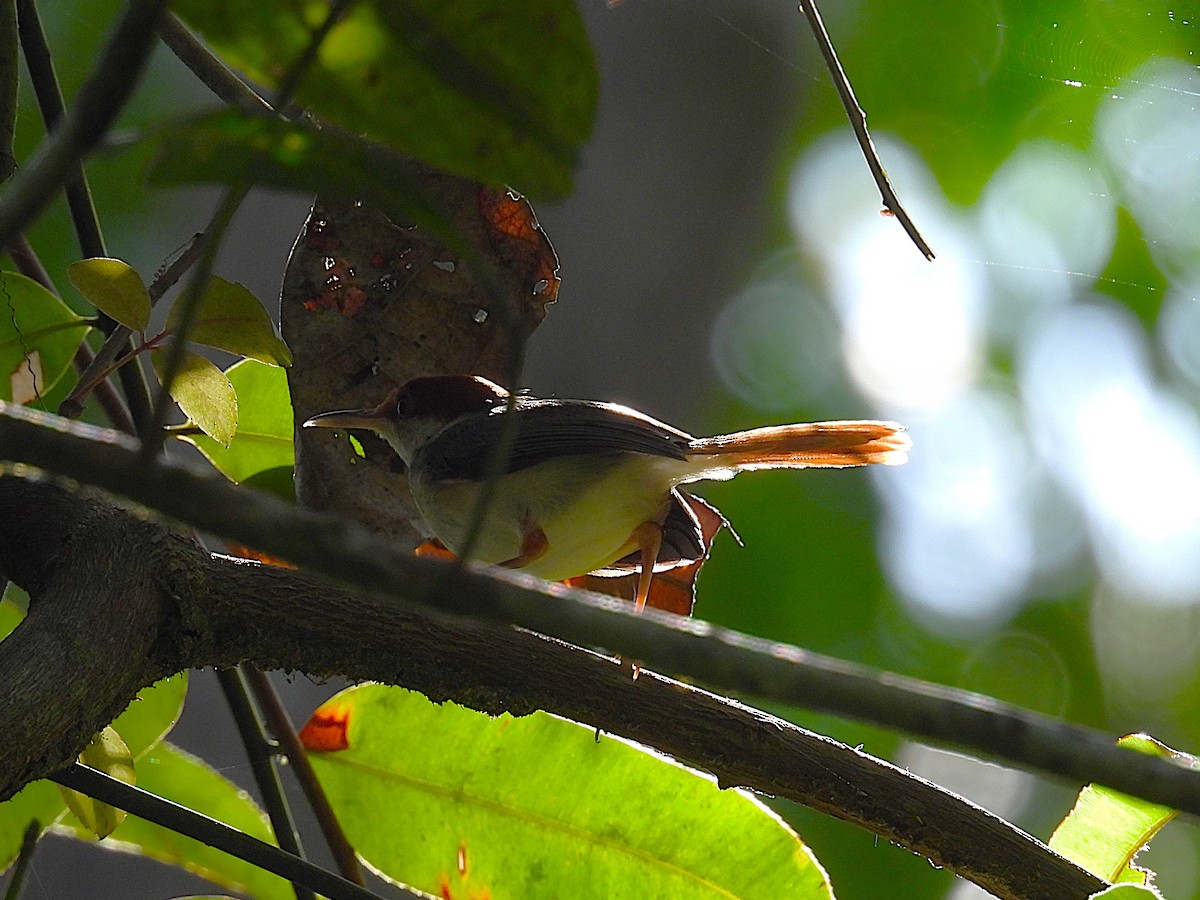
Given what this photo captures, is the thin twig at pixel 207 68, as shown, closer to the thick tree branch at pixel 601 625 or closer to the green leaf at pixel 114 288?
the green leaf at pixel 114 288

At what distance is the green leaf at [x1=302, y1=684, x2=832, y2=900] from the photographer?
1.49m

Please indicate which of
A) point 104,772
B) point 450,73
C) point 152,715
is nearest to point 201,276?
point 450,73

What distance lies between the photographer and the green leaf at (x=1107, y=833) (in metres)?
1.34

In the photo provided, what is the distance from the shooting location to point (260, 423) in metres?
1.89

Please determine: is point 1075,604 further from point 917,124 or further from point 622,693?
point 622,693

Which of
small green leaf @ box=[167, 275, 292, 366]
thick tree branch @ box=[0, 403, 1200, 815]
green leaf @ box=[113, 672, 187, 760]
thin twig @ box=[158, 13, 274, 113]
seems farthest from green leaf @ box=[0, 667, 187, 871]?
thick tree branch @ box=[0, 403, 1200, 815]

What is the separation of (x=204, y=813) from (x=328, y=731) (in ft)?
0.85

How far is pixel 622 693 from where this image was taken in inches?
53.2

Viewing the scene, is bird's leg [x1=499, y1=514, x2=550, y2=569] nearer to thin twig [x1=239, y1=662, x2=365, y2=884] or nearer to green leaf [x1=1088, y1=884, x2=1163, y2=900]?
thin twig [x1=239, y1=662, x2=365, y2=884]

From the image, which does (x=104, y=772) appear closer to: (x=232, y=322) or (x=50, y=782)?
(x=50, y=782)

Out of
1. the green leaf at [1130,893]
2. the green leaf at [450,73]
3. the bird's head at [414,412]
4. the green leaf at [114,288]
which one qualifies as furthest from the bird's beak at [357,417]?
the green leaf at [1130,893]

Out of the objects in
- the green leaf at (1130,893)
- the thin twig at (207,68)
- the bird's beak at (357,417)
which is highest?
the thin twig at (207,68)

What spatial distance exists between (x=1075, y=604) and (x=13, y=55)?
557 cm

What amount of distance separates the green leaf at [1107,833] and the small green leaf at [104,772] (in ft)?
3.94
